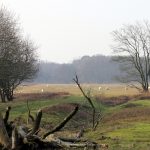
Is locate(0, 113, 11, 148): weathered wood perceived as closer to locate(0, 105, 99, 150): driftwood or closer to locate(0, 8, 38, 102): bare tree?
locate(0, 105, 99, 150): driftwood

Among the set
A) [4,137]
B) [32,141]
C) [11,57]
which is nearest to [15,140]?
[32,141]

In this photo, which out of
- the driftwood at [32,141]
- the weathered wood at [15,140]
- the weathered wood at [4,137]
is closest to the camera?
the weathered wood at [15,140]

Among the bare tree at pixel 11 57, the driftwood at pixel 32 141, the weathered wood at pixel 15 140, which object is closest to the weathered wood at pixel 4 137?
the driftwood at pixel 32 141

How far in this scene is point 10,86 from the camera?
66.1 m

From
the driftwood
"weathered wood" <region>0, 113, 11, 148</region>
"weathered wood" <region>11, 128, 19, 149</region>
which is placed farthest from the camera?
"weathered wood" <region>0, 113, 11, 148</region>

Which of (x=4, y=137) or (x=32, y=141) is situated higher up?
(x=4, y=137)

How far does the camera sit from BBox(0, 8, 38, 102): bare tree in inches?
2099

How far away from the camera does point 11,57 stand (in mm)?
55281

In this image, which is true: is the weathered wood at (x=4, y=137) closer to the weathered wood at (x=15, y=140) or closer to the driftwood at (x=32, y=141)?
the driftwood at (x=32, y=141)

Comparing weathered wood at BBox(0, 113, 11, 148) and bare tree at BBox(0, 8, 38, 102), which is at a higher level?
bare tree at BBox(0, 8, 38, 102)

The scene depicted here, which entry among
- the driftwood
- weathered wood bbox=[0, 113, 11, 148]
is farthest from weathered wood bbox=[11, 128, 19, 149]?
weathered wood bbox=[0, 113, 11, 148]

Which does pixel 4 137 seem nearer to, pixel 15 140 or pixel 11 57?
pixel 15 140

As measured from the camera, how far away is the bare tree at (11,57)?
53.3 metres

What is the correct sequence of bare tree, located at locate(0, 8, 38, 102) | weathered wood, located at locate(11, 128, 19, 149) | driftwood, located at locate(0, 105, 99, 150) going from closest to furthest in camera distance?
weathered wood, located at locate(11, 128, 19, 149), driftwood, located at locate(0, 105, 99, 150), bare tree, located at locate(0, 8, 38, 102)
